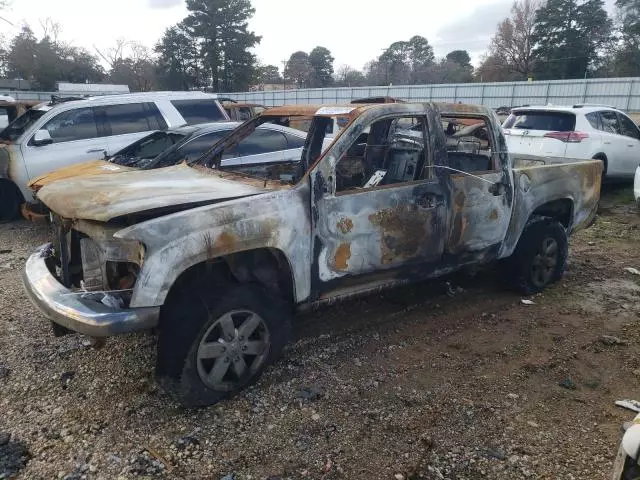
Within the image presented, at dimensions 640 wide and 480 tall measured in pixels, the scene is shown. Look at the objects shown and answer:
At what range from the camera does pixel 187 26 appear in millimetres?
49438

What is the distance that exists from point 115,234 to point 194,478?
1.36 m

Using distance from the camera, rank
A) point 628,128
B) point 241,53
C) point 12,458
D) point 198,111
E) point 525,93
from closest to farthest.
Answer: point 12,458 < point 198,111 < point 628,128 < point 525,93 < point 241,53

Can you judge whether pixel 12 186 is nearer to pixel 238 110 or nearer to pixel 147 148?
pixel 147 148

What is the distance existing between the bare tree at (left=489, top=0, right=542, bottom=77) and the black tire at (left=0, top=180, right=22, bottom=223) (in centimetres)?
5121

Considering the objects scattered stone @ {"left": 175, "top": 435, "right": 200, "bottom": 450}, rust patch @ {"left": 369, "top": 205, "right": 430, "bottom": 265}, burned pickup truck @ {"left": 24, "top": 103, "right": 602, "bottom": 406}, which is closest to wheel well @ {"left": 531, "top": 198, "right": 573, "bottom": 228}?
burned pickup truck @ {"left": 24, "top": 103, "right": 602, "bottom": 406}

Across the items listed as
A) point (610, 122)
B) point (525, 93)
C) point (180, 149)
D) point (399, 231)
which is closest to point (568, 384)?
point (399, 231)

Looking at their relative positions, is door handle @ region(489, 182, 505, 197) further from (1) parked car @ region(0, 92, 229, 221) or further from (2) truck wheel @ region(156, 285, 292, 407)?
(1) parked car @ region(0, 92, 229, 221)

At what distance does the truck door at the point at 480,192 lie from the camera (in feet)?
13.8

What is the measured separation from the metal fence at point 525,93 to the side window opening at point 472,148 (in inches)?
670

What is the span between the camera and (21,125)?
8117mm

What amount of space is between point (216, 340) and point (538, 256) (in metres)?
3.45

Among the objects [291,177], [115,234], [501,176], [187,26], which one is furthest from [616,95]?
[187,26]

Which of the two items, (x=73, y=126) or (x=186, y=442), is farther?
(x=73, y=126)

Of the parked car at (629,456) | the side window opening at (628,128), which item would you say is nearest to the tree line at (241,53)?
the side window opening at (628,128)
